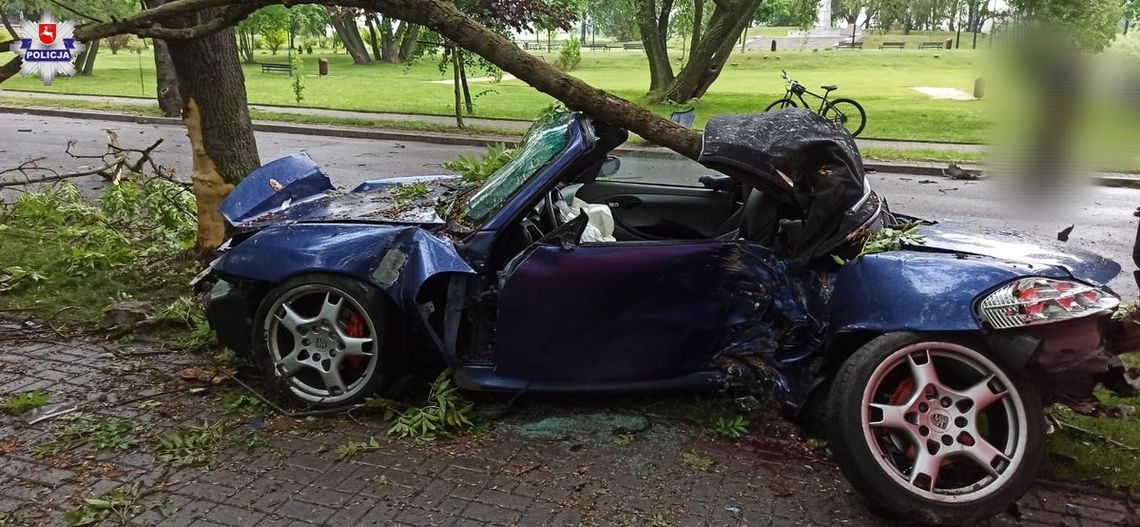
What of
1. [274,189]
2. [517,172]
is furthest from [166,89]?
[517,172]

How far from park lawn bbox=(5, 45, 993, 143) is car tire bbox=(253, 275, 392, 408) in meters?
3.07

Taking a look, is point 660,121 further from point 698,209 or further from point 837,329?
point 837,329

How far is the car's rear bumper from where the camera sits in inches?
115

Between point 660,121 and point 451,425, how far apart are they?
1818 millimetres

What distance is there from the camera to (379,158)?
13586 millimetres

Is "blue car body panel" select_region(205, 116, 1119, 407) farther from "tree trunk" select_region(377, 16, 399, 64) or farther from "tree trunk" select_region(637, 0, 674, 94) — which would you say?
"tree trunk" select_region(377, 16, 399, 64)

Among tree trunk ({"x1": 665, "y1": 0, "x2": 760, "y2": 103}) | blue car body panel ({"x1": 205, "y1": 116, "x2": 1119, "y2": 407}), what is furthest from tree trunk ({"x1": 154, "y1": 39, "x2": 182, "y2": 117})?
blue car body panel ({"x1": 205, "y1": 116, "x2": 1119, "y2": 407})

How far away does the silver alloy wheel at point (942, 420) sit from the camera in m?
2.94

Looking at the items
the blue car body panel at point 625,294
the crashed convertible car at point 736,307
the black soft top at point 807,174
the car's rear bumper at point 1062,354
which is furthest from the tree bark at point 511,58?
the car's rear bumper at point 1062,354

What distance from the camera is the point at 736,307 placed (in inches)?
142

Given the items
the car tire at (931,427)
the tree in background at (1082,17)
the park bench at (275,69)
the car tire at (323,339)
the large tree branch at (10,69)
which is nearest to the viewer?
the tree in background at (1082,17)

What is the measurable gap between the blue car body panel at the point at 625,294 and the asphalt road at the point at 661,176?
0.59 m

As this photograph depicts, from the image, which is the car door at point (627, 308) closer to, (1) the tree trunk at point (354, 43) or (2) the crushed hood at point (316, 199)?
(2) the crushed hood at point (316, 199)

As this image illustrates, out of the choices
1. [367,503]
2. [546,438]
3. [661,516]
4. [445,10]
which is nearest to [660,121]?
[445,10]
